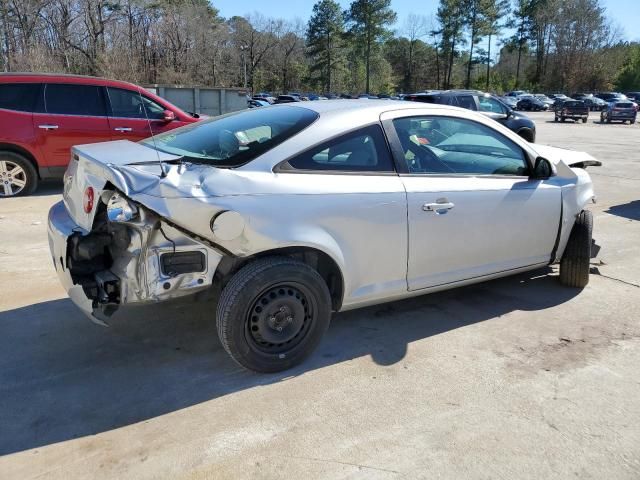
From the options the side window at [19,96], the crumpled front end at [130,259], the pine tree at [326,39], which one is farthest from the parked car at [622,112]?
the pine tree at [326,39]

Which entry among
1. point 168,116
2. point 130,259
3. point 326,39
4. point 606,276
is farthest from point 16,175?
point 326,39

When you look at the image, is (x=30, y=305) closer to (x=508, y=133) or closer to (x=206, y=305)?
(x=206, y=305)

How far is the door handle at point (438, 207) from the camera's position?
3.40 meters

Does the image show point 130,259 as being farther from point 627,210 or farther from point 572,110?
point 572,110

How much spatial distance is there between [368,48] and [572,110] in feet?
152

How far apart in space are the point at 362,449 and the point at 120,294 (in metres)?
1.49

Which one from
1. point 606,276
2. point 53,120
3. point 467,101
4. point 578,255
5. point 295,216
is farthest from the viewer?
point 467,101

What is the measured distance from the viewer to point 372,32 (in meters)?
75.4

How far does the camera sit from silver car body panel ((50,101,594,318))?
9.00 ft

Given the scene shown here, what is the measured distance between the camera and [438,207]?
3441mm

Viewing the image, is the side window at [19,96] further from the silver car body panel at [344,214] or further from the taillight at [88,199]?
the taillight at [88,199]

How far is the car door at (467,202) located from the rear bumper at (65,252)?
1.96m

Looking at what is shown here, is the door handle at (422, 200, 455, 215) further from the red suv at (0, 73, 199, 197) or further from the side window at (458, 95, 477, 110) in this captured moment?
the side window at (458, 95, 477, 110)

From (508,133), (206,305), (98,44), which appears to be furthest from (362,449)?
(98,44)
